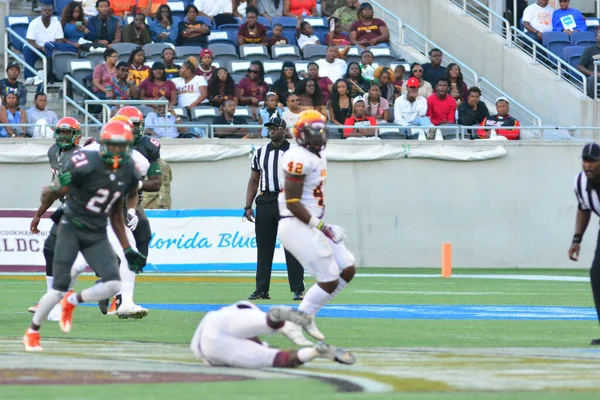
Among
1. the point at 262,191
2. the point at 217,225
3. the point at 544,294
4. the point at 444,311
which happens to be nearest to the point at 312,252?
the point at 444,311

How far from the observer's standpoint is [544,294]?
16172mm

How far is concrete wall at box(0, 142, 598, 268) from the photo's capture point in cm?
2294

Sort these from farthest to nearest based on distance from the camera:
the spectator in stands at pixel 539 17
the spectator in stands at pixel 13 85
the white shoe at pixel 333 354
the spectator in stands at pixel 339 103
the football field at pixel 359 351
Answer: the spectator in stands at pixel 539 17 → the spectator in stands at pixel 339 103 → the spectator in stands at pixel 13 85 → the white shoe at pixel 333 354 → the football field at pixel 359 351

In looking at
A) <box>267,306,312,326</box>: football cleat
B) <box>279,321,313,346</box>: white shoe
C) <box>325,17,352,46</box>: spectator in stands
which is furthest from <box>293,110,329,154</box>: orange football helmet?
<box>325,17,352,46</box>: spectator in stands

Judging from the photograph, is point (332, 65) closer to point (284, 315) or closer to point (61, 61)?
point (61, 61)

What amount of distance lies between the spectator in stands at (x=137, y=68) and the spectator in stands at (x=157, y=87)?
0.29 m

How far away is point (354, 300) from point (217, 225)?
6489 mm

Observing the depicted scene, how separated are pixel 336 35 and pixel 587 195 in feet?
53.4

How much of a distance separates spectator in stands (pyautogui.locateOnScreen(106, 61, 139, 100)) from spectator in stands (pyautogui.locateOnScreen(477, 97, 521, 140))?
642 cm

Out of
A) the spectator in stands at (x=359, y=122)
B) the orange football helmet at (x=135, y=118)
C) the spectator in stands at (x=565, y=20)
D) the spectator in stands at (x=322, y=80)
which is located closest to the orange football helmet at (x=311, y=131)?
the orange football helmet at (x=135, y=118)

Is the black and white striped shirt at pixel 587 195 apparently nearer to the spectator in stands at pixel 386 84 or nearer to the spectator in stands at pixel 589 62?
the spectator in stands at pixel 386 84

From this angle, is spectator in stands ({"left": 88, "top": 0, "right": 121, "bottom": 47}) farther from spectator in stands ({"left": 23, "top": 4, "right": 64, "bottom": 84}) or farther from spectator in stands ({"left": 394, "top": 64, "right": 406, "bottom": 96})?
spectator in stands ({"left": 394, "top": 64, "right": 406, "bottom": 96})

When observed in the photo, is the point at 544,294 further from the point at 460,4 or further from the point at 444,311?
the point at 460,4

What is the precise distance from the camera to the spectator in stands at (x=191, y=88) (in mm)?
22888
